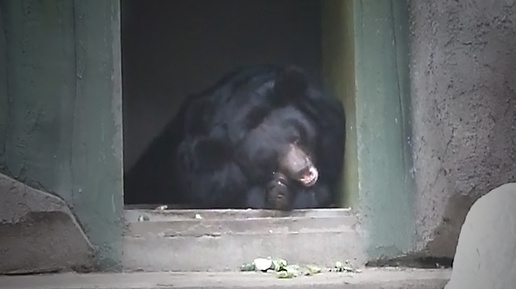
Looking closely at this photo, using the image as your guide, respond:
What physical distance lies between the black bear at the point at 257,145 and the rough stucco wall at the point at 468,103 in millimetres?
298

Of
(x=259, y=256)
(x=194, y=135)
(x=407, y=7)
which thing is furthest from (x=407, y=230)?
(x=194, y=135)

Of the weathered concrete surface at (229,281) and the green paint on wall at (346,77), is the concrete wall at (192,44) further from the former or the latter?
the weathered concrete surface at (229,281)

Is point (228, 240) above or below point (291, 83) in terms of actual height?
below

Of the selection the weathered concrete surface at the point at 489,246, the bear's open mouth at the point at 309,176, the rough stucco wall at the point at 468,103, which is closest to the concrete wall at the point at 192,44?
the bear's open mouth at the point at 309,176

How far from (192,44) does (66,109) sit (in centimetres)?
109

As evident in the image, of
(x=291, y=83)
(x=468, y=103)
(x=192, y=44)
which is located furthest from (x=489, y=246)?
(x=192, y=44)

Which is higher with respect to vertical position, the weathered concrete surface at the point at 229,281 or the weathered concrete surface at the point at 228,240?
the weathered concrete surface at the point at 228,240

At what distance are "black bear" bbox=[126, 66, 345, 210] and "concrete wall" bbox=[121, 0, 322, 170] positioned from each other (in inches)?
12.6

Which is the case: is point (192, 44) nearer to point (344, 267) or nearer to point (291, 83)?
point (291, 83)

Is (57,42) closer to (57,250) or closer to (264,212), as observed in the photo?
(57,250)

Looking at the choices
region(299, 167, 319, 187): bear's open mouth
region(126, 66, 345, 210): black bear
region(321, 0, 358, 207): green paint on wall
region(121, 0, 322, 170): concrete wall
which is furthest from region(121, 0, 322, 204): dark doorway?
region(299, 167, 319, 187): bear's open mouth

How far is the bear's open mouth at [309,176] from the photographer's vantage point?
72.6 inches

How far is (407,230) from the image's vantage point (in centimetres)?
161

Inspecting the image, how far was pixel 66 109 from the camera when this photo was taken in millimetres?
1552
